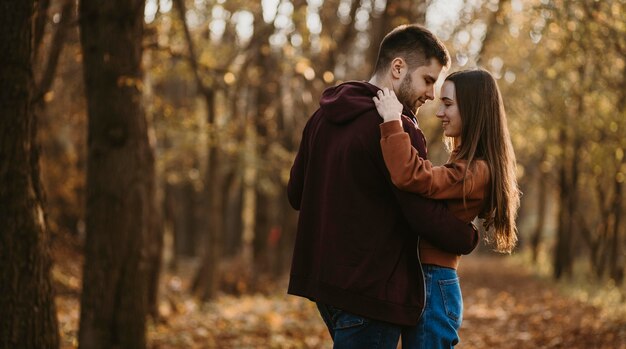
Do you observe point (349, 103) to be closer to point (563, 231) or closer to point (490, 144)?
point (490, 144)

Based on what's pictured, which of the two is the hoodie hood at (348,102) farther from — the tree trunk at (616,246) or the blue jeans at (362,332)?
the tree trunk at (616,246)

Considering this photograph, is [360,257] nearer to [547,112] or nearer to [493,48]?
[547,112]

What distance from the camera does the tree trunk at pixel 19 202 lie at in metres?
Answer: 4.92

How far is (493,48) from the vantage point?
1895 cm

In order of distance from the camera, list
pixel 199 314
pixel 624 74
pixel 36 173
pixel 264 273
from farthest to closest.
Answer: pixel 264 273 → pixel 199 314 → pixel 624 74 → pixel 36 173

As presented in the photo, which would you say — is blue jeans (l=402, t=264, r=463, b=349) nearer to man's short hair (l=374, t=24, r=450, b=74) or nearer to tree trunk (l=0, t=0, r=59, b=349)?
man's short hair (l=374, t=24, r=450, b=74)

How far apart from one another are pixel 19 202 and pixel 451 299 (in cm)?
303

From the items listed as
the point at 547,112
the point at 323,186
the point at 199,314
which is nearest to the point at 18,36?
the point at 323,186

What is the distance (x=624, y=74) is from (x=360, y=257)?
10707 millimetres

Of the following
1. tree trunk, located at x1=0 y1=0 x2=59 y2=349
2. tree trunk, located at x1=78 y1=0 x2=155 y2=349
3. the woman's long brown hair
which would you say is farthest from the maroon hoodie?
tree trunk, located at x1=78 y1=0 x2=155 y2=349

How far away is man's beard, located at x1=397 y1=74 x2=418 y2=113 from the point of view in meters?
3.72

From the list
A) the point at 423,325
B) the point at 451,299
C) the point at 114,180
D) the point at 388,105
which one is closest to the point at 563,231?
the point at 114,180

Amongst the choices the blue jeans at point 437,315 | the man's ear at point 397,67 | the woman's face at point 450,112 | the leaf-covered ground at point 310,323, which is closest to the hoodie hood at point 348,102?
the man's ear at point 397,67

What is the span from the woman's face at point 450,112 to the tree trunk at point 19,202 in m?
2.83
